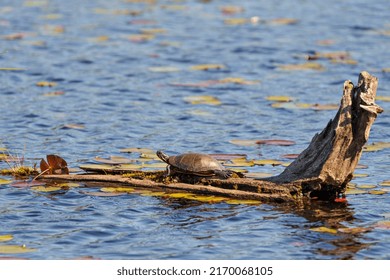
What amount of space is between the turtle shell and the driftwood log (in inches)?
5.0

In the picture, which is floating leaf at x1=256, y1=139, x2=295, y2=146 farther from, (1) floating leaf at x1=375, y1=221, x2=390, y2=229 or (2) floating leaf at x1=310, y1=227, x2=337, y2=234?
(2) floating leaf at x1=310, y1=227, x2=337, y2=234

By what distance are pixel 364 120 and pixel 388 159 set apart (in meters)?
2.56

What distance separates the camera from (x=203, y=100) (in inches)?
573

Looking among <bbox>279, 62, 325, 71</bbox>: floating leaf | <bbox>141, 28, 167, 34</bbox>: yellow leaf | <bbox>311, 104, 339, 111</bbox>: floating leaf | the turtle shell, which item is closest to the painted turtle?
the turtle shell

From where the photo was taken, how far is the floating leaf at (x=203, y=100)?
570 inches

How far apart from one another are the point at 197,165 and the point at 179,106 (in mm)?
4924

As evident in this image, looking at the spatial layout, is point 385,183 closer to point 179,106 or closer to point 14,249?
point 14,249

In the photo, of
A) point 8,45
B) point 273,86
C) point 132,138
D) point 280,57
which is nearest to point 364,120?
point 132,138

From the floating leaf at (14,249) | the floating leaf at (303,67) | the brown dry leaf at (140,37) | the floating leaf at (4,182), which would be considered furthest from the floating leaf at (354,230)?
the brown dry leaf at (140,37)

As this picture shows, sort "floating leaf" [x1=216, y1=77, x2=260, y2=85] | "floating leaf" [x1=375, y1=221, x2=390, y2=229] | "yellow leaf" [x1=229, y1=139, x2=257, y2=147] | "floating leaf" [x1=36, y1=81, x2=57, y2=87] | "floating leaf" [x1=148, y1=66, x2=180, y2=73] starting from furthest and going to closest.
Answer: "floating leaf" [x1=148, y1=66, x2=180, y2=73] < "floating leaf" [x1=216, y1=77, x2=260, y2=85] < "floating leaf" [x1=36, y1=81, x2=57, y2=87] < "yellow leaf" [x1=229, y1=139, x2=257, y2=147] < "floating leaf" [x1=375, y1=221, x2=390, y2=229]

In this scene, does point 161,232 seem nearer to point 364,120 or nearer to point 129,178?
point 129,178

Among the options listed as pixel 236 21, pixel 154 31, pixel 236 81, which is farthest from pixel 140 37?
pixel 236 81

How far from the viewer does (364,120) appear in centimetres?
882

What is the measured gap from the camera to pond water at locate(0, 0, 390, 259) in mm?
8453
